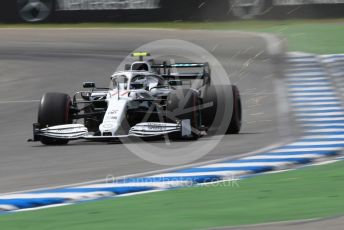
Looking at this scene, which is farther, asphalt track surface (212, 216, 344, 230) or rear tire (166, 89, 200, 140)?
rear tire (166, 89, 200, 140)

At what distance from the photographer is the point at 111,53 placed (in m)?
27.3

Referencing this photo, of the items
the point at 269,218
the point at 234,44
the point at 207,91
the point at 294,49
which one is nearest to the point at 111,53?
the point at 234,44

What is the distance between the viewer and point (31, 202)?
8758 mm

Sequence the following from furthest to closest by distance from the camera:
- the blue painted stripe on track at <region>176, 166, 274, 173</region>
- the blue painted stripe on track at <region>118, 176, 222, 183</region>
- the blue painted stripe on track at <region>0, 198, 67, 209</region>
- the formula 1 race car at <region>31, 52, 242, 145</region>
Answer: the formula 1 race car at <region>31, 52, 242, 145</region>
the blue painted stripe on track at <region>176, 166, 274, 173</region>
the blue painted stripe on track at <region>118, 176, 222, 183</region>
the blue painted stripe on track at <region>0, 198, 67, 209</region>

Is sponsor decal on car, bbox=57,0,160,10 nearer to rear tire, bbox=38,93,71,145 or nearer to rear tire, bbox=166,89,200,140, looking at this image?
rear tire, bbox=38,93,71,145

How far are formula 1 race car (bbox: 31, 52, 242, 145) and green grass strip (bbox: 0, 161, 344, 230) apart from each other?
169 inches

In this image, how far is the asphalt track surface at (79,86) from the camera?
36.7ft

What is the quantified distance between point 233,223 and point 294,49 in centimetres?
1690

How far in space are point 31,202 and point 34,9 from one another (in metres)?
24.7

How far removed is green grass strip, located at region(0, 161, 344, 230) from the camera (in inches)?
289

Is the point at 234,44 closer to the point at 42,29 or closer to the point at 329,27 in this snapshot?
the point at 329,27

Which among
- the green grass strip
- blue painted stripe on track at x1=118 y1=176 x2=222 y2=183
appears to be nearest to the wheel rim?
blue painted stripe on track at x1=118 y1=176 x2=222 y2=183

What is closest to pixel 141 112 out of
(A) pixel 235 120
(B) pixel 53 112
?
(B) pixel 53 112

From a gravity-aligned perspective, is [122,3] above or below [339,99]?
above
